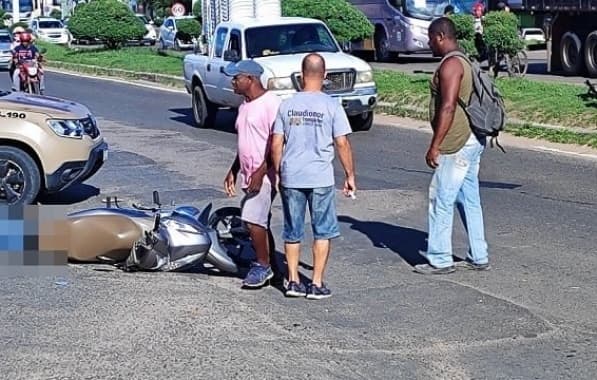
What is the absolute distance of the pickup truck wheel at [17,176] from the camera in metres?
11.0

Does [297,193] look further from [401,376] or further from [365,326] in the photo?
[401,376]

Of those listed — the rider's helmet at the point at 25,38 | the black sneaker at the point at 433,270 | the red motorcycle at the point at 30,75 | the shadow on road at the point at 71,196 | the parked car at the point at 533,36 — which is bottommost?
the shadow on road at the point at 71,196

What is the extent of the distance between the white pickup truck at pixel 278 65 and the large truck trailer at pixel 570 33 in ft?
30.6

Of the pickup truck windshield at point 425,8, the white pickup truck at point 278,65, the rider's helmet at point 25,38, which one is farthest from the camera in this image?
the pickup truck windshield at point 425,8

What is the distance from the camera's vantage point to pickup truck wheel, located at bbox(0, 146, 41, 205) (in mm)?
11023

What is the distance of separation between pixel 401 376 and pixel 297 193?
186 cm

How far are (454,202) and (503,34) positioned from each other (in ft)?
53.1

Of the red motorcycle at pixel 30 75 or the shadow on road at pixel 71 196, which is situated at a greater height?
the red motorcycle at pixel 30 75

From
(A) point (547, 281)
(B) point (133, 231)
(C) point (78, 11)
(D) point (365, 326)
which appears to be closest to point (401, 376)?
(D) point (365, 326)

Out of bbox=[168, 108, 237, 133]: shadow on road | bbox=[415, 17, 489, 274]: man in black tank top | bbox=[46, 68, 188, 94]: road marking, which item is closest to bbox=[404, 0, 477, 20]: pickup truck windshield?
bbox=[46, 68, 188, 94]: road marking

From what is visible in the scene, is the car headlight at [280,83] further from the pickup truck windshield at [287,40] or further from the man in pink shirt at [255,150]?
the man in pink shirt at [255,150]

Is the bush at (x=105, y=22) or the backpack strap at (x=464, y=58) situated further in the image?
the bush at (x=105, y=22)

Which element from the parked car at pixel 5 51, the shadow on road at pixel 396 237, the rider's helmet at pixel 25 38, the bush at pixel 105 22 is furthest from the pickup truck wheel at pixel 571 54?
the parked car at pixel 5 51

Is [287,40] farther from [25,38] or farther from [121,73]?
[121,73]
